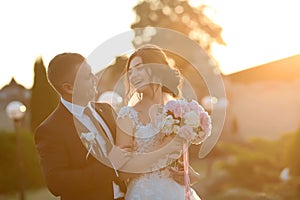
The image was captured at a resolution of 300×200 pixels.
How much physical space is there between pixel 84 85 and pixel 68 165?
1.70 feet

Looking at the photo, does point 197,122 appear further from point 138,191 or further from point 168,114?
point 138,191

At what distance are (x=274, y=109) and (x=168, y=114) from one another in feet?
124

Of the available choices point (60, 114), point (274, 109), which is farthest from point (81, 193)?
point (274, 109)

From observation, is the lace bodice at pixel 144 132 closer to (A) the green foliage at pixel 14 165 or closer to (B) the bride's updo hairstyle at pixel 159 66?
(B) the bride's updo hairstyle at pixel 159 66

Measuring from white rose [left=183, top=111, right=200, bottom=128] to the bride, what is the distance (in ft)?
0.55

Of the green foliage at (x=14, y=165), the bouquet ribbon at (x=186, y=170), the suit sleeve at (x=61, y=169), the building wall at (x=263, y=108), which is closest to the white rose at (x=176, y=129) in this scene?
the bouquet ribbon at (x=186, y=170)

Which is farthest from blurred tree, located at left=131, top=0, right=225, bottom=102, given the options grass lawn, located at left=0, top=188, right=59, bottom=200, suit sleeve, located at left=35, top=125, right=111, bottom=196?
suit sleeve, located at left=35, top=125, right=111, bottom=196

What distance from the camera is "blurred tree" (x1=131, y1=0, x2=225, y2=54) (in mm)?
48312

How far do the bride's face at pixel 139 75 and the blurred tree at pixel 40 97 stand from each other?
32.7 metres

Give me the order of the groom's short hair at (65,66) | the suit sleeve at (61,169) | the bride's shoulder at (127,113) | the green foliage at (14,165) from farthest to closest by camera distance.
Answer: the green foliage at (14,165), the bride's shoulder at (127,113), the groom's short hair at (65,66), the suit sleeve at (61,169)

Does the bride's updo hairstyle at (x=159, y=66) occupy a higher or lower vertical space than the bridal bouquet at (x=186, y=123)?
higher

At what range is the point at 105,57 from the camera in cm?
539

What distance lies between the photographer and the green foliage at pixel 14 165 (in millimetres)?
27797

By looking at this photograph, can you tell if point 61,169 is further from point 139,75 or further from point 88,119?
point 139,75
